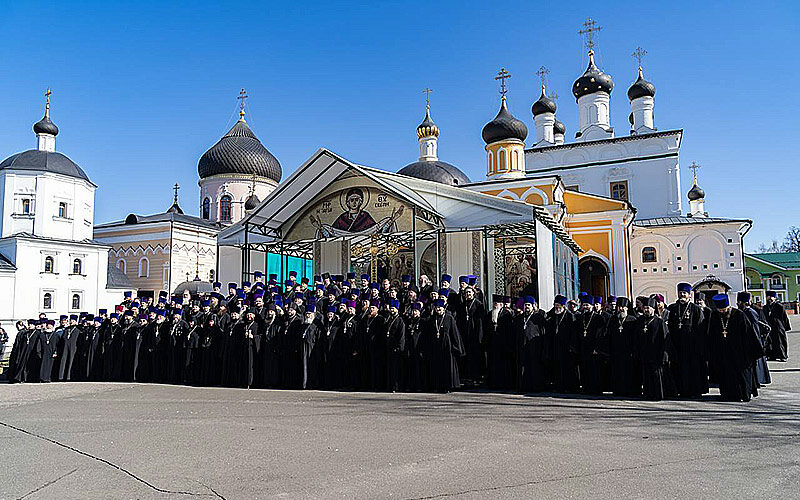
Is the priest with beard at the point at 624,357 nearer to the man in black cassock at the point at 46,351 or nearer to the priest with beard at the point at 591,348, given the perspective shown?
the priest with beard at the point at 591,348

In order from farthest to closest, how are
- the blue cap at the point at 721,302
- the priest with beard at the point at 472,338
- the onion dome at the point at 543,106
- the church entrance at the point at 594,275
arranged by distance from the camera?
the onion dome at the point at 543,106 → the church entrance at the point at 594,275 → the priest with beard at the point at 472,338 → the blue cap at the point at 721,302

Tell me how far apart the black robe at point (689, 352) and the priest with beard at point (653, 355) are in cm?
16

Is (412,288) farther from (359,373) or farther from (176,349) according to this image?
(176,349)

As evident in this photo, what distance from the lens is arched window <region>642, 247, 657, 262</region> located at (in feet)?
101

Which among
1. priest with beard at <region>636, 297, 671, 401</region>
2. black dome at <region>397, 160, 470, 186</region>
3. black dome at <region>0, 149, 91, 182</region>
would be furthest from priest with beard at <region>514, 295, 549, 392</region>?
black dome at <region>0, 149, 91, 182</region>

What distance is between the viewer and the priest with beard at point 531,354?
29.8 ft

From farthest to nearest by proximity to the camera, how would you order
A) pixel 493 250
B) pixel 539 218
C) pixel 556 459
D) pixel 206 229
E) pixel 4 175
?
pixel 206 229 → pixel 4 175 → pixel 493 250 → pixel 539 218 → pixel 556 459

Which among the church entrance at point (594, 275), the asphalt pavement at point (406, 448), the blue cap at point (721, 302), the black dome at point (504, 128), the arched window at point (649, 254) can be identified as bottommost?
the asphalt pavement at point (406, 448)

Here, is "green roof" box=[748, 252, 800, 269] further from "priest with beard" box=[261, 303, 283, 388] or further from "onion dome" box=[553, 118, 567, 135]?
"priest with beard" box=[261, 303, 283, 388]

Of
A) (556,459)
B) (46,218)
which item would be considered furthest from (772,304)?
(46,218)

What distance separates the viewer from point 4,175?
29859 millimetres

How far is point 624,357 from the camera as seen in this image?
28.3 ft

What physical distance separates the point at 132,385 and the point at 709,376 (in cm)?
937

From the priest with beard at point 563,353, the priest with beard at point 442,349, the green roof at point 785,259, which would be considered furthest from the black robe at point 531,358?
the green roof at point 785,259
